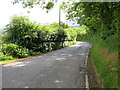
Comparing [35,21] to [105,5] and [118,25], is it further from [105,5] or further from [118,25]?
[118,25]

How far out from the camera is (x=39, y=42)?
1642cm

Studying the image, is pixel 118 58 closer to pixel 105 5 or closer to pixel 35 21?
pixel 105 5

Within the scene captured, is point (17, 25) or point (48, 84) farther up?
point (17, 25)

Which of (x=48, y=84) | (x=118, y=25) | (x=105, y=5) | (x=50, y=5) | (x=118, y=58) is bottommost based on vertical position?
(x=48, y=84)

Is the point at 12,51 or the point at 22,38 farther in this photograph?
the point at 22,38

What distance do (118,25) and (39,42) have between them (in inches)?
495

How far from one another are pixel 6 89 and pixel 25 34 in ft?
33.9

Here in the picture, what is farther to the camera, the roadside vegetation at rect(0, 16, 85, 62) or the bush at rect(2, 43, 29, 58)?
the roadside vegetation at rect(0, 16, 85, 62)

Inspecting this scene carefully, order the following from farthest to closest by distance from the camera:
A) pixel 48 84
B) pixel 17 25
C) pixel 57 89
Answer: pixel 17 25
pixel 48 84
pixel 57 89

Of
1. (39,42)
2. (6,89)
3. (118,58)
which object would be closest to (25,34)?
(39,42)

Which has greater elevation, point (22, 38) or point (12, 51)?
point (22, 38)

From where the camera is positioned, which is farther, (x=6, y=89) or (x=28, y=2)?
(x=28, y=2)

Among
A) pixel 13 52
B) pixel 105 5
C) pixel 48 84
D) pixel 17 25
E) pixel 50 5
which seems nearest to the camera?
pixel 48 84

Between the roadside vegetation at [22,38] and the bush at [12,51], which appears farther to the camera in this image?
the roadside vegetation at [22,38]
